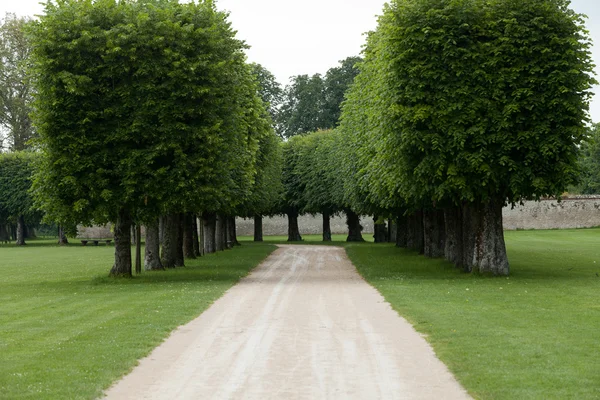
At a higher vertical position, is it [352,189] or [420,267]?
[352,189]

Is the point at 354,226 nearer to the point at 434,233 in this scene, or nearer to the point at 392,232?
the point at 392,232

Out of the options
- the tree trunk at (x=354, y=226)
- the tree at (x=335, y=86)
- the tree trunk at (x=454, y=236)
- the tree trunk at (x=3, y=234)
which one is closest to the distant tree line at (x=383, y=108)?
the tree trunk at (x=454, y=236)

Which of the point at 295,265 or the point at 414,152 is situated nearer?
the point at 414,152

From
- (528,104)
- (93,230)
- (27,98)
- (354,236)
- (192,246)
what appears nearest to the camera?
(528,104)

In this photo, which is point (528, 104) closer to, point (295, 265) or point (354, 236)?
point (295, 265)

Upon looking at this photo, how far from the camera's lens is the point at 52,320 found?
17.9 metres

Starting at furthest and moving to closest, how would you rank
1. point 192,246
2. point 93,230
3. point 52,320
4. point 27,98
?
point 93,230
point 27,98
point 192,246
point 52,320

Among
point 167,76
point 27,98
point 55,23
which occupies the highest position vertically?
point 27,98

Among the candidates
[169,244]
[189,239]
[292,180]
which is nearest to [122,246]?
[169,244]


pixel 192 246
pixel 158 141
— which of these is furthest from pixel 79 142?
pixel 192 246

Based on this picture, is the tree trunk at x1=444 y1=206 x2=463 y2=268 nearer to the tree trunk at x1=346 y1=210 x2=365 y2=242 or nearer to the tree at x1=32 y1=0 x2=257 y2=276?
the tree at x1=32 y1=0 x2=257 y2=276

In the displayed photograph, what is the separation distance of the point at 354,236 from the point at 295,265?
1348 inches

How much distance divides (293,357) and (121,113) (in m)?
17.9

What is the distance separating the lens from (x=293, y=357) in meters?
12.4
